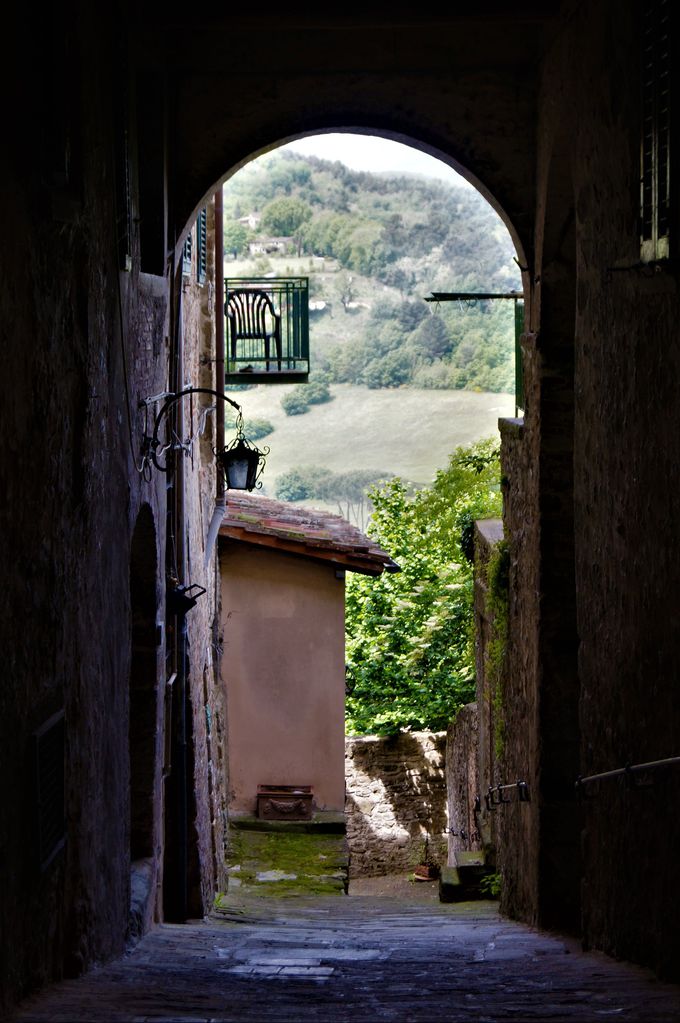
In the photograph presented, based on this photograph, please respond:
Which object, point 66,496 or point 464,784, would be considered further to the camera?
point 464,784

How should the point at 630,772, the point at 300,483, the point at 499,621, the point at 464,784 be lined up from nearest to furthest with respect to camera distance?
1. the point at 630,772
2. the point at 499,621
3. the point at 464,784
4. the point at 300,483

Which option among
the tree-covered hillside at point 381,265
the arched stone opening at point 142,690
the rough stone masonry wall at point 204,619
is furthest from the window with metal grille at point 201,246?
the tree-covered hillside at point 381,265

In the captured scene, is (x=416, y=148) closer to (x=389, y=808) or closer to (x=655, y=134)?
(x=655, y=134)

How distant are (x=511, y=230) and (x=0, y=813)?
5656 millimetres

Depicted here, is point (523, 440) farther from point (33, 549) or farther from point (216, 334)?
point (33, 549)

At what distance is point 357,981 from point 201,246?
6683 millimetres

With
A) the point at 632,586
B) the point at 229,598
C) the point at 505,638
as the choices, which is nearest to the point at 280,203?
the point at 229,598

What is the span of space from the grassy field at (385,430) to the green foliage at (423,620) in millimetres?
23371

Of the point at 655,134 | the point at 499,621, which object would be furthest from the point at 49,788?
the point at 499,621

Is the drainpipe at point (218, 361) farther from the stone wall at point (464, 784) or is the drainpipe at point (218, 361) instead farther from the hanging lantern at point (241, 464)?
the stone wall at point (464, 784)

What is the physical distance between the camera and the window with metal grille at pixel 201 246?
10.1 meters

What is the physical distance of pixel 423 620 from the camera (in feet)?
67.3

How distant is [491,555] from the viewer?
33.8 feet

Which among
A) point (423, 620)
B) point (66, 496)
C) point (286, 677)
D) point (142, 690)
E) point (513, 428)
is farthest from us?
point (423, 620)
